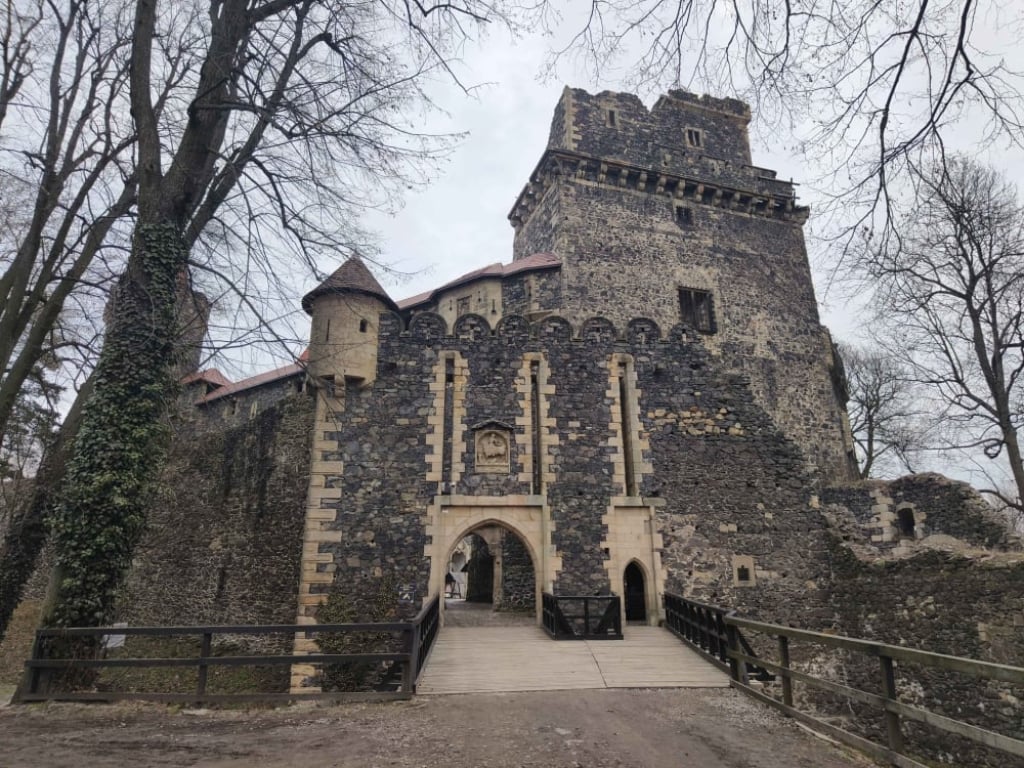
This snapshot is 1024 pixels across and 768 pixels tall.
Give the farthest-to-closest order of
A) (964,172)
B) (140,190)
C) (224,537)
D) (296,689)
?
(224,537), (964,172), (296,689), (140,190)

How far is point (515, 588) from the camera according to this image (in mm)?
16234

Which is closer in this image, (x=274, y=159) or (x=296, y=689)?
(x=274, y=159)

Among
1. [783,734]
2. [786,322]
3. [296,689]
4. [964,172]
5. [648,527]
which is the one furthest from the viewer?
[786,322]

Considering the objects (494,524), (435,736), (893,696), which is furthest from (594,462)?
(893,696)

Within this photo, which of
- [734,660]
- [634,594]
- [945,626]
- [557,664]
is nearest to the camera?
[734,660]

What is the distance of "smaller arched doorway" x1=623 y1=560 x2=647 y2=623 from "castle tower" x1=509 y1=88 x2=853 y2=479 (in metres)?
8.62

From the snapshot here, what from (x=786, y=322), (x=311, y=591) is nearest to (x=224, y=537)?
(x=311, y=591)

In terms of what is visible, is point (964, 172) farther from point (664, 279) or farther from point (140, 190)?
point (140, 190)

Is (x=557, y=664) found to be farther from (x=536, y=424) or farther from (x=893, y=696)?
(x=536, y=424)

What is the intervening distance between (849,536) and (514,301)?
11493 millimetres

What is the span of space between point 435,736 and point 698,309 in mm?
18399

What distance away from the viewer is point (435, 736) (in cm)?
505

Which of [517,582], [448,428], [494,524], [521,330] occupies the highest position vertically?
[521,330]

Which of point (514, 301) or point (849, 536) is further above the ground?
point (514, 301)
